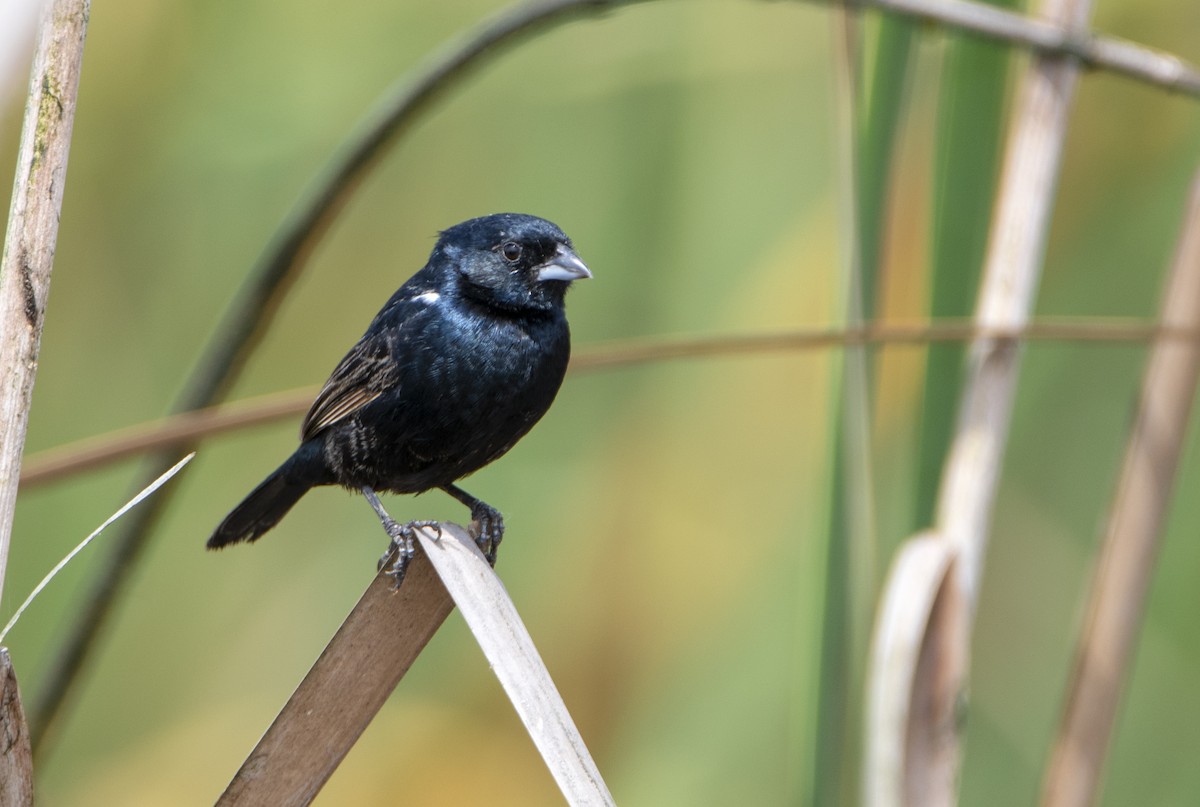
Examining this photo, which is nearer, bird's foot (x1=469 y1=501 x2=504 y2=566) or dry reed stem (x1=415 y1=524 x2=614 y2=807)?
dry reed stem (x1=415 y1=524 x2=614 y2=807)

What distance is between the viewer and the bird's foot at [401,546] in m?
1.68

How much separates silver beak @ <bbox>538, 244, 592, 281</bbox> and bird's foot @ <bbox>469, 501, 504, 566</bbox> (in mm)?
516

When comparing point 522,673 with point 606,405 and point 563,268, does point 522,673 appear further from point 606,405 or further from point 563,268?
point 606,405

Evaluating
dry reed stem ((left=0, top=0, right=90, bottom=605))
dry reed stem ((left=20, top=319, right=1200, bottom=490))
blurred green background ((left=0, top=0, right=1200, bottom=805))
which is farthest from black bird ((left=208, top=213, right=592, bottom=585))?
blurred green background ((left=0, top=0, right=1200, bottom=805))

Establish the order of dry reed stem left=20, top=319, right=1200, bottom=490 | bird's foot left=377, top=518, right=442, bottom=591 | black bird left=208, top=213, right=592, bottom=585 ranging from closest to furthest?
bird's foot left=377, top=518, right=442, bottom=591 → dry reed stem left=20, top=319, right=1200, bottom=490 → black bird left=208, top=213, right=592, bottom=585

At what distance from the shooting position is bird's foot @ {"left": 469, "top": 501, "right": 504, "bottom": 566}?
100 inches

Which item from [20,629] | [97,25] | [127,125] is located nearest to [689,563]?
[20,629]

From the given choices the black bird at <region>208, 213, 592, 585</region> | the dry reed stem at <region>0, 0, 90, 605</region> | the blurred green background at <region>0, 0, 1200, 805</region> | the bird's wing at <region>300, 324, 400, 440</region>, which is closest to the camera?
the dry reed stem at <region>0, 0, 90, 605</region>

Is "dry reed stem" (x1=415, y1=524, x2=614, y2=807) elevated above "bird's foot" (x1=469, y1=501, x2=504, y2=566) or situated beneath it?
elevated above

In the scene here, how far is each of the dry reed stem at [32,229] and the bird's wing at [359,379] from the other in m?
1.13

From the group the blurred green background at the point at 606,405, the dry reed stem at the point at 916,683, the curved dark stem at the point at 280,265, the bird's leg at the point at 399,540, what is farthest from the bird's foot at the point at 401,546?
the blurred green background at the point at 606,405

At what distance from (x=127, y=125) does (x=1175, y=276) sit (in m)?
3.13

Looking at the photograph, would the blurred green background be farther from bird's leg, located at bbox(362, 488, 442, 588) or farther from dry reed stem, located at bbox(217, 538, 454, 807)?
dry reed stem, located at bbox(217, 538, 454, 807)

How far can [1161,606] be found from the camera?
3.47 metres
